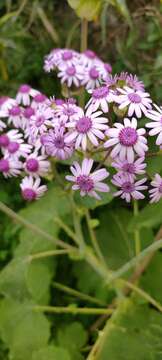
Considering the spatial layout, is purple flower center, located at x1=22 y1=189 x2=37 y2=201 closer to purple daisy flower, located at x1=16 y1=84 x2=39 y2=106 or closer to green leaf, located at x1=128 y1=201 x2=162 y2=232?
green leaf, located at x1=128 y1=201 x2=162 y2=232

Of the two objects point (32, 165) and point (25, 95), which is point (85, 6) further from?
point (32, 165)

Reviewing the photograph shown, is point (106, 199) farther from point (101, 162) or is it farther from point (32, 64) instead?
point (32, 64)

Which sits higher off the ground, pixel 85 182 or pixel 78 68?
pixel 78 68

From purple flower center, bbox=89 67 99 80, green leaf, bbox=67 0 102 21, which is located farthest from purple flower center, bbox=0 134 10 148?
green leaf, bbox=67 0 102 21

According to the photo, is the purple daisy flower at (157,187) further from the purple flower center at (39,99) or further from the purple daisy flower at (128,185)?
the purple flower center at (39,99)

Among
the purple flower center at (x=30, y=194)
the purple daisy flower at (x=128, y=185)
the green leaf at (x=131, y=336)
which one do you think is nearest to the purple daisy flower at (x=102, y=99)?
the purple daisy flower at (x=128, y=185)

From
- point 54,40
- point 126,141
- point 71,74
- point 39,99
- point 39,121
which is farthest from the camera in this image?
point 54,40

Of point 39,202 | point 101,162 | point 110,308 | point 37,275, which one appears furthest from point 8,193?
point 101,162

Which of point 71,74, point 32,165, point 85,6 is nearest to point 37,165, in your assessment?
point 32,165
